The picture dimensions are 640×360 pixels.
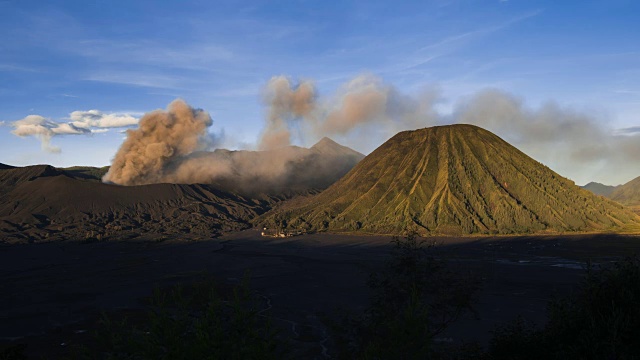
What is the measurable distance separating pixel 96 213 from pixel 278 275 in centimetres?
12023

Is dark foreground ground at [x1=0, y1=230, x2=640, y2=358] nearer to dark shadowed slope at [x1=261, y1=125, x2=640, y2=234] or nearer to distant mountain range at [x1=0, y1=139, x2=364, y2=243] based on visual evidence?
distant mountain range at [x1=0, y1=139, x2=364, y2=243]

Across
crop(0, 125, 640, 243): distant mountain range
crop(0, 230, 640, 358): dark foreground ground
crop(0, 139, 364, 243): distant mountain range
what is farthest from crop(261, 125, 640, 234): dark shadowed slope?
Answer: crop(0, 139, 364, 243): distant mountain range

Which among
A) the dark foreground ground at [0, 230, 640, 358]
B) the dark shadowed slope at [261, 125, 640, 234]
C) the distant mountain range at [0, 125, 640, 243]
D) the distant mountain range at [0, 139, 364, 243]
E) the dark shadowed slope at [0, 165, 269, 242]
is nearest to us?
the dark foreground ground at [0, 230, 640, 358]

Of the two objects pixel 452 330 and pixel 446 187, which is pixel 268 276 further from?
pixel 446 187

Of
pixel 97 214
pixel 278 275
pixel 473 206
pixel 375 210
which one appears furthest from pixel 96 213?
pixel 473 206

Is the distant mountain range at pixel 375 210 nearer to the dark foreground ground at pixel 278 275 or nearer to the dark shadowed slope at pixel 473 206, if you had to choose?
the dark shadowed slope at pixel 473 206

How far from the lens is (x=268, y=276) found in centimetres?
8000

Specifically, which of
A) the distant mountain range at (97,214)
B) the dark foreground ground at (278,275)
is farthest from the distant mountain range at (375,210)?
the dark foreground ground at (278,275)

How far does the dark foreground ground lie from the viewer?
49438mm

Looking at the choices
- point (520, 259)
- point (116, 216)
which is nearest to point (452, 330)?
point (520, 259)

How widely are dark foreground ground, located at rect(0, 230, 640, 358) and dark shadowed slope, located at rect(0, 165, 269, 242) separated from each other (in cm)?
2050

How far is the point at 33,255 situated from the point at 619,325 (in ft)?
402

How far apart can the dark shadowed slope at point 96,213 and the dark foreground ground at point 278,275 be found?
2050 centimetres

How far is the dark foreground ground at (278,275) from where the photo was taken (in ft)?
162
